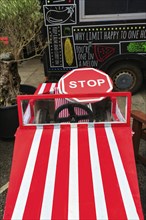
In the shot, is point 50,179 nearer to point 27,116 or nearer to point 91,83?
point 27,116

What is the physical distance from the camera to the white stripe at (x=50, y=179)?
5.39 feet


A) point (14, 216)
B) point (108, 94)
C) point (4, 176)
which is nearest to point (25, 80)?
point (4, 176)

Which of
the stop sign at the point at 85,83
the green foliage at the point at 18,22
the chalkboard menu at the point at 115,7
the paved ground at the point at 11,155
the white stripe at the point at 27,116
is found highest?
the chalkboard menu at the point at 115,7

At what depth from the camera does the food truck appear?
451cm

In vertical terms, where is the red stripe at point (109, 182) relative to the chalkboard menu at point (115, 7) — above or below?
below

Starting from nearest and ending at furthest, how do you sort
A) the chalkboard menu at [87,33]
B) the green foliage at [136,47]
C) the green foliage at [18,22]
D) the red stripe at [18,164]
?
1. the red stripe at [18,164]
2. the green foliage at [18,22]
3. the chalkboard menu at [87,33]
4. the green foliage at [136,47]

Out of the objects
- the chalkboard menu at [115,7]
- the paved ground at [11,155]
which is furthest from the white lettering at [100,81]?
the chalkboard menu at [115,7]

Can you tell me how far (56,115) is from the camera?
106 inches

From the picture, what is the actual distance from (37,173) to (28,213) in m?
0.38

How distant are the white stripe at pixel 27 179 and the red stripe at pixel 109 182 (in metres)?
0.60

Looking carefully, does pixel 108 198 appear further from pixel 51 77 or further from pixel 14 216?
pixel 51 77

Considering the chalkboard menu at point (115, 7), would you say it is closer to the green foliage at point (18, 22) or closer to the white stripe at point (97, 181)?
the green foliage at point (18, 22)

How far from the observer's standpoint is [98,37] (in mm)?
4730

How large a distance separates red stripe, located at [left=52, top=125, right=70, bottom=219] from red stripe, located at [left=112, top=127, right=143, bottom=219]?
50 centimetres
